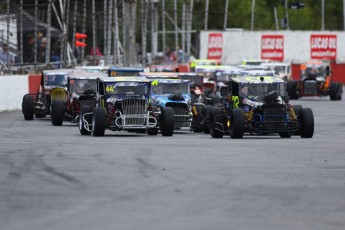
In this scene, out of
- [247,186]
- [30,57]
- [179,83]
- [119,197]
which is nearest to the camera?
[119,197]

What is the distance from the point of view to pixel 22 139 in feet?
90.9

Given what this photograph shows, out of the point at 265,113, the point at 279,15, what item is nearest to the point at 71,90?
the point at 265,113

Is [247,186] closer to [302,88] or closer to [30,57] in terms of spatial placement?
[302,88]

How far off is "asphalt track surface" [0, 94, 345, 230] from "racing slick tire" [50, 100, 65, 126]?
7112 millimetres

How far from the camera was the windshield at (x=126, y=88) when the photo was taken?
3081cm

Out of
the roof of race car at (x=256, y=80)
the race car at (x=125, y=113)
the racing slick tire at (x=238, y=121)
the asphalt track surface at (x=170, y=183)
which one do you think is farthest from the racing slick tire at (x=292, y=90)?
the asphalt track surface at (x=170, y=183)

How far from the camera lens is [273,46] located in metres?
95.2

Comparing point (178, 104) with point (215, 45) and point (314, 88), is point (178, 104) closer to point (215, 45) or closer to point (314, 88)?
point (314, 88)

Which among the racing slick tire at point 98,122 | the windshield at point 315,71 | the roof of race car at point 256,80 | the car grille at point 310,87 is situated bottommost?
the car grille at point 310,87

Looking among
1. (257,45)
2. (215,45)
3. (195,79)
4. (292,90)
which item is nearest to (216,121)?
(195,79)

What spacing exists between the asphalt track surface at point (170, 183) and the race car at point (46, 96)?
10.3 metres

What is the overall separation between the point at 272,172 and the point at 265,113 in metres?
9.86

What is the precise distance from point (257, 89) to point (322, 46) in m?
65.2

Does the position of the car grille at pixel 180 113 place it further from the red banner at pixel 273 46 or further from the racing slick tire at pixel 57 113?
the red banner at pixel 273 46
